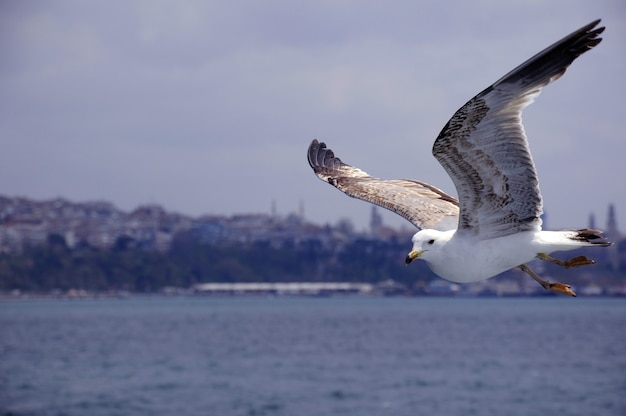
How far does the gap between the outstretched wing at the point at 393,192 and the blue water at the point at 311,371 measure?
164ft

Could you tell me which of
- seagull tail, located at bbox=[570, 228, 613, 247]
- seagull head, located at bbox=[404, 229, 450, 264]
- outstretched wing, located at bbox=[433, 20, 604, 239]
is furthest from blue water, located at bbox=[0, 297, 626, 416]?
seagull tail, located at bbox=[570, 228, 613, 247]

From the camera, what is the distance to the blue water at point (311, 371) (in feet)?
225

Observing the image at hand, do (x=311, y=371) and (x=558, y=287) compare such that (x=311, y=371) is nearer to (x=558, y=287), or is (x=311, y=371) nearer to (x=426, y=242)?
(x=558, y=287)

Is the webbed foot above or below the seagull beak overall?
below

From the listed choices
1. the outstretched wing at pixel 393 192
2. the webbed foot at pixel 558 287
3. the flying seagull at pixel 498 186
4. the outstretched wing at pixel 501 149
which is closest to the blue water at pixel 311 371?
the outstretched wing at pixel 393 192

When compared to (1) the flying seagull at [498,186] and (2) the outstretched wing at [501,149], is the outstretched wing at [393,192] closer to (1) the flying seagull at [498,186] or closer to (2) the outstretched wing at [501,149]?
(1) the flying seagull at [498,186]

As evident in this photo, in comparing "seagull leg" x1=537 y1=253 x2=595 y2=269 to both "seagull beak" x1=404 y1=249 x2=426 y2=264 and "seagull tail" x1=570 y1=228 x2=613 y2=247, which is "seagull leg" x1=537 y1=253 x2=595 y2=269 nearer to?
"seagull tail" x1=570 y1=228 x2=613 y2=247

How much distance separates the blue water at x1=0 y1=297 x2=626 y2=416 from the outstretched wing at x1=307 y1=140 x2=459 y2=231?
50.0 metres

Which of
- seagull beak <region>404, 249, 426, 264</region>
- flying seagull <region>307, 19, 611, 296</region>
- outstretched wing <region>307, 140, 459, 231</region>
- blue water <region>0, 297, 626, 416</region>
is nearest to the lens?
flying seagull <region>307, 19, 611, 296</region>

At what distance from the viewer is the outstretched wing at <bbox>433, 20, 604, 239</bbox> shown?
834 cm

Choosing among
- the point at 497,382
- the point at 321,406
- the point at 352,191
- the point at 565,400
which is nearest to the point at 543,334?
the point at 497,382

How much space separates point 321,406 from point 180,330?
8941cm

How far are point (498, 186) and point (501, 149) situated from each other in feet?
1.50

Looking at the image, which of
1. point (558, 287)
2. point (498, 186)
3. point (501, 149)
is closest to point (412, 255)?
point (498, 186)
